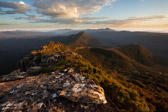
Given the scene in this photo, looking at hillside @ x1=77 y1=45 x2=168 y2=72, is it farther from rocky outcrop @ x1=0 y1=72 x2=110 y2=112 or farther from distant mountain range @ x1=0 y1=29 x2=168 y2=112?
rocky outcrop @ x1=0 y1=72 x2=110 y2=112

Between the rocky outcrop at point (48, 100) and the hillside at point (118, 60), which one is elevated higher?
the rocky outcrop at point (48, 100)

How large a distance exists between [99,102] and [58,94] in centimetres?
313

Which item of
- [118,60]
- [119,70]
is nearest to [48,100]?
[119,70]

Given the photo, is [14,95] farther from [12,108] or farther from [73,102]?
[73,102]

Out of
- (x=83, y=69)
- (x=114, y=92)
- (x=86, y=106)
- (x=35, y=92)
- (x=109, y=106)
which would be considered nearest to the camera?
(x=86, y=106)

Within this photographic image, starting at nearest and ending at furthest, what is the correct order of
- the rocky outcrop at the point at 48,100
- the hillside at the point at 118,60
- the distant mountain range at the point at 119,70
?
the rocky outcrop at the point at 48,100 → the distant mountain range at the point at 119,70 → the hillside at the point at 118,60

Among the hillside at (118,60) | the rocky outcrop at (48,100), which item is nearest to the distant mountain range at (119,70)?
the hillside at (118,60)

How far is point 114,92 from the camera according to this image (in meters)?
9.06

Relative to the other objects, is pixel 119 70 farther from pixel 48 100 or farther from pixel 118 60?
pixel 48 100

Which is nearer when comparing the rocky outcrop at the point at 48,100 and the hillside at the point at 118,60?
the rocky outcrop at the point at 48,100

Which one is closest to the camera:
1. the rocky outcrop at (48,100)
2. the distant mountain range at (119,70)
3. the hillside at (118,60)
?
the rocky outcrop at (48,100)

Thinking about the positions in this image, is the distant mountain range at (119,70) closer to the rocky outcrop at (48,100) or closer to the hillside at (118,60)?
the hillside at (118,60)

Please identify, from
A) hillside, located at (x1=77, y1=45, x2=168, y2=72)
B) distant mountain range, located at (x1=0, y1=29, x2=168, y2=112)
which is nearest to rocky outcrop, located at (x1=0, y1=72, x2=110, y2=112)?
distant mountain range, located at (x1=0, y1=29, x2=168, y2=112)

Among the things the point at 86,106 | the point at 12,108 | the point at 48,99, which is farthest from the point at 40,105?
the point at 86,106
